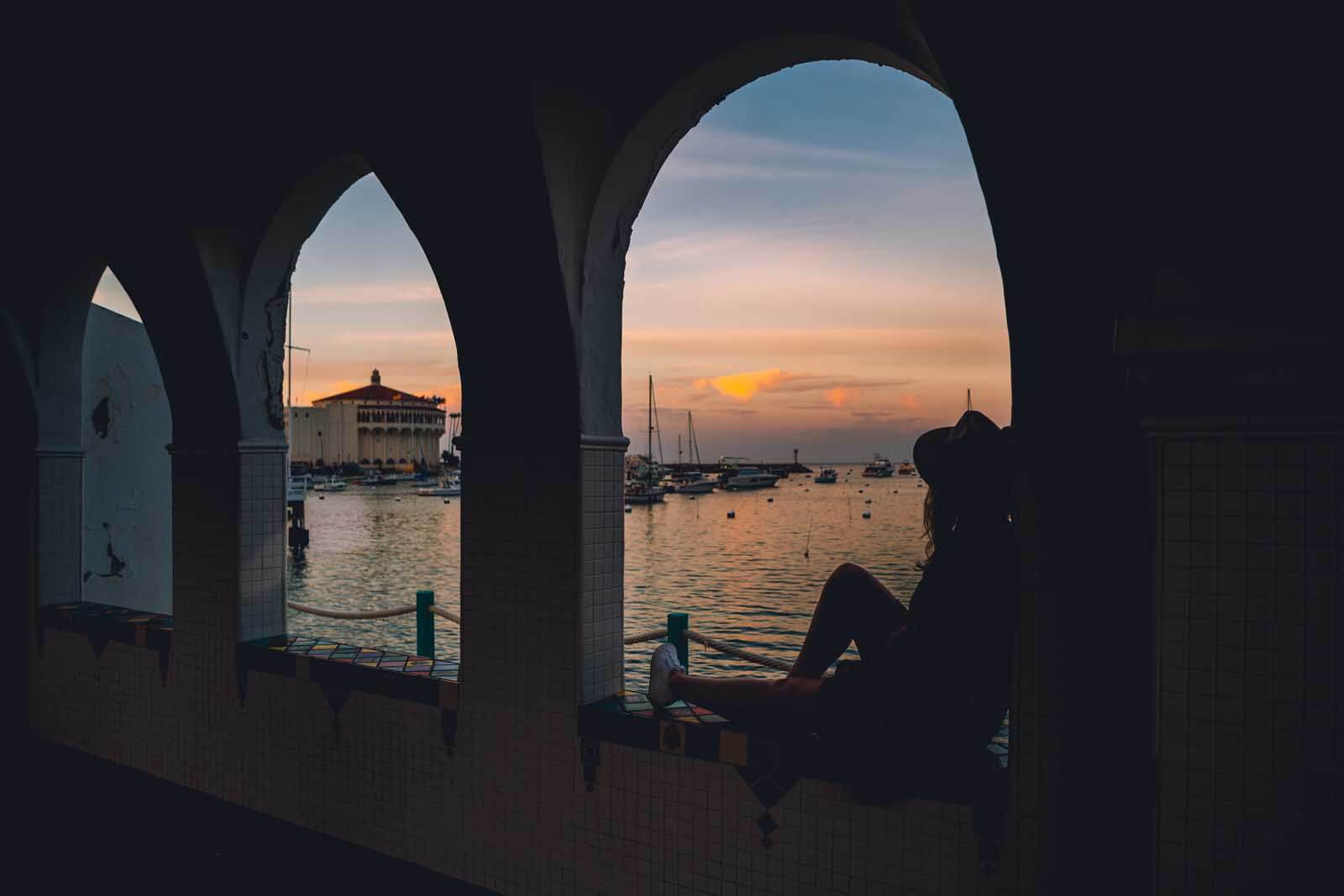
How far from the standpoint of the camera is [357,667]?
11.1ft

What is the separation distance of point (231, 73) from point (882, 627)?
2.77 m

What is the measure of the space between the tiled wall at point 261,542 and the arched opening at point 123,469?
9.71 ft

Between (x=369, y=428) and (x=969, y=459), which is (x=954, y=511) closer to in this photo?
(x=969, y=459)

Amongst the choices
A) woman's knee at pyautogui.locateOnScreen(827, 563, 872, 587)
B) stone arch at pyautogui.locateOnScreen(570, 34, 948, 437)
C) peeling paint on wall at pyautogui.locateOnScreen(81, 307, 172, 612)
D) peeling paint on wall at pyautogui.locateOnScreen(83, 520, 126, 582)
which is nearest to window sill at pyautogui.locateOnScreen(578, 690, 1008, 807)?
woman's knee at pyautogui.locateOnScreen(827, 563, 872, 587)

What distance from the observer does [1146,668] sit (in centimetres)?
194

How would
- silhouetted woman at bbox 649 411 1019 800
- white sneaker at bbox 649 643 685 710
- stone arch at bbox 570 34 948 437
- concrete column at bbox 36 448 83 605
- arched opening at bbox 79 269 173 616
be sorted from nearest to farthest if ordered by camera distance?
silhouetted woman at bbox 649 411 1019 800, stone arch at bbox 570 34 948 437, white sneaker at bbox 649 643 685 710, concrete column at bbox 36 448 83 605, arched opening at bbox 79 269 173 616

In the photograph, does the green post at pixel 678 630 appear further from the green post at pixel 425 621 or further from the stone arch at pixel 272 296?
the stone arch at pixel 272 296

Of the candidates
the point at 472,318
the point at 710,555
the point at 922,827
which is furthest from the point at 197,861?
the point at 710,555

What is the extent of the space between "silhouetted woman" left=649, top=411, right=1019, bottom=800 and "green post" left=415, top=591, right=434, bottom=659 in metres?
3.05

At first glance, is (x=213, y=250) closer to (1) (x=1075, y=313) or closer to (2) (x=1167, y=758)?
(1) (x=1075, y=313)

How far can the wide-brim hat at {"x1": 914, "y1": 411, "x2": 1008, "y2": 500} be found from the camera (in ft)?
7.11

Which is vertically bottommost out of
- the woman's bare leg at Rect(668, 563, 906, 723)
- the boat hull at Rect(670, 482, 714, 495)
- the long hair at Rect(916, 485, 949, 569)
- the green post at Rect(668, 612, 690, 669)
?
the boat hull at Rect(670, 482, 714, 495)

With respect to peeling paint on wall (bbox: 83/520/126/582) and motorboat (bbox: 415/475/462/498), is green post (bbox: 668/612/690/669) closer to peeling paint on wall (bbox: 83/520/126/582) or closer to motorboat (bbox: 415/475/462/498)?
peeling paint on wall (bbox: 83/520/126/582)

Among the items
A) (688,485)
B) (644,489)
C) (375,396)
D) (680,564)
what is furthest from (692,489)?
(680,564)
